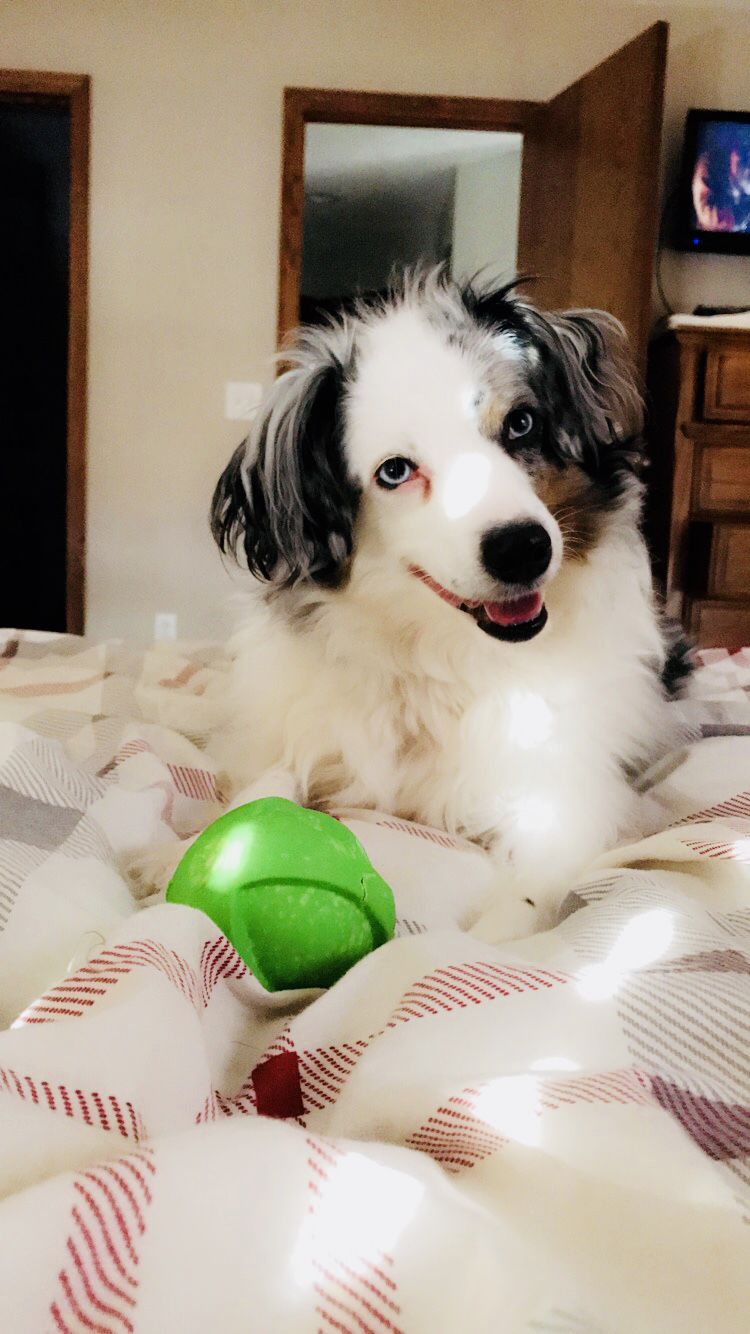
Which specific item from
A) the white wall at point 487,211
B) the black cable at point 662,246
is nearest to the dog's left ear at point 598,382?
the black cable at point 662,246

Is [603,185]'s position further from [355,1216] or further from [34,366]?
[355,1216]

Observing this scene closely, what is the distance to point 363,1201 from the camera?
1.26ft

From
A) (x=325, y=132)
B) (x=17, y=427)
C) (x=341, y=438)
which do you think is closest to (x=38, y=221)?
(x=17, y=427)

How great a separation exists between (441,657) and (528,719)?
0.13m

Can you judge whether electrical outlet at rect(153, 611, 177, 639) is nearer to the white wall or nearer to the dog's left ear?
the white wall

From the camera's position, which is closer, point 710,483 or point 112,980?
point 112,980

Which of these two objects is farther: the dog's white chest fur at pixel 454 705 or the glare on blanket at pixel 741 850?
the dog's white chest fur at pixel 454 705

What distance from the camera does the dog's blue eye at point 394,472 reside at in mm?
1203

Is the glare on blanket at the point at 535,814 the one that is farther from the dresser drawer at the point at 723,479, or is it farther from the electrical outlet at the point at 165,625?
the electrical outlet at the point at 165,625

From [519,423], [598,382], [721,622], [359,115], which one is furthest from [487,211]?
[519,423]

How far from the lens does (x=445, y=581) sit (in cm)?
113

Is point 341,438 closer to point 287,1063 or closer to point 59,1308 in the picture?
point 287,1063

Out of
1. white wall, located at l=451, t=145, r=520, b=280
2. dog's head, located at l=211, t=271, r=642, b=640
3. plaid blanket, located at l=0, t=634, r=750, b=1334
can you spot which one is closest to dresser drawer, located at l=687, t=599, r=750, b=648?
dog's head, located at l=211, t=271, r=642, b=640

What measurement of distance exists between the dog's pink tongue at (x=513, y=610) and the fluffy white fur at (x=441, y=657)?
0.04 meters
